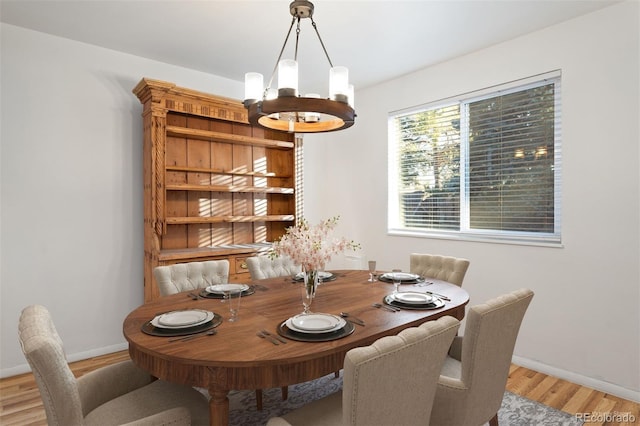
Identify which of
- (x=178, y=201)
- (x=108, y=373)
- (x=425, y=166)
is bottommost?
(x=108, y=373)

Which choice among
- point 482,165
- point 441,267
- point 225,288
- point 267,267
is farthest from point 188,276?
point 482,165

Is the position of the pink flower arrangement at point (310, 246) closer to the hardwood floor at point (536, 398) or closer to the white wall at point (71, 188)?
the hardwood floor at point (536, 398)

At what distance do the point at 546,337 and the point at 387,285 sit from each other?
1562mm

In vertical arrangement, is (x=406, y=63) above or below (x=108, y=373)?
above

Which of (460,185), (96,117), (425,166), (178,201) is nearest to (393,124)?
(425,166)

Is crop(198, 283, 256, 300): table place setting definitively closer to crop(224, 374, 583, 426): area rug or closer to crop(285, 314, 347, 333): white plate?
crop(285, 314, 347, 333): white plate

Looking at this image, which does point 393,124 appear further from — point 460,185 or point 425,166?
point 460,185

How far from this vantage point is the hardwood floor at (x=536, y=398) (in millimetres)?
2346

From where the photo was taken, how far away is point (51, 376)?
1.24 m

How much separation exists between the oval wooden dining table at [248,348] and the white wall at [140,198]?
1.44 metres

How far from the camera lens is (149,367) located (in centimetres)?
143

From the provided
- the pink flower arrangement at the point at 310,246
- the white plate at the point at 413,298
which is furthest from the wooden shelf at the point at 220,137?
the white plate at the point at 413,298

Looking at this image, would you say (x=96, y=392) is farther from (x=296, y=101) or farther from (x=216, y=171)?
(x=216, y=171)

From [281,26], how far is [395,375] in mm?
2705
